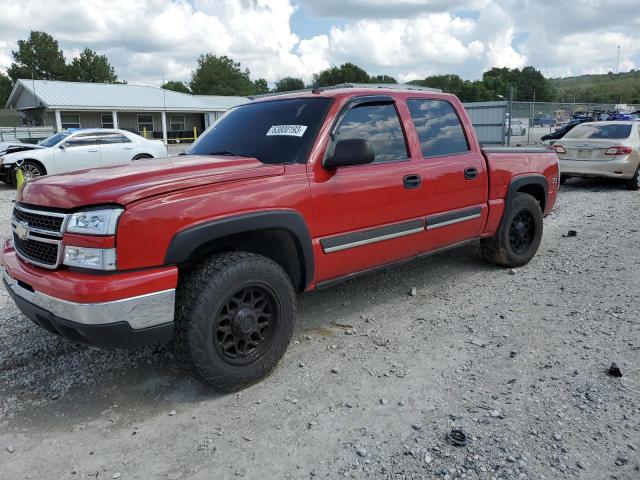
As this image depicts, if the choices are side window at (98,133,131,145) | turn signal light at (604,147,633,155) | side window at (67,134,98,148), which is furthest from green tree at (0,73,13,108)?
turn signal light at (604,147,633,155)

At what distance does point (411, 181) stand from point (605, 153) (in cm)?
857

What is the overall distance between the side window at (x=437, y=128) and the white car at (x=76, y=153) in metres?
10.0

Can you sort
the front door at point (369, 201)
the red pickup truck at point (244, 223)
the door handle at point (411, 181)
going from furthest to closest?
1. the door handle at point (411, 181)
2. the front door at point (369, 201)
3. the red pickup truck at point (244, 223)

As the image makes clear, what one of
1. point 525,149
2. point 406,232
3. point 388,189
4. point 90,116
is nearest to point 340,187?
point 388,189

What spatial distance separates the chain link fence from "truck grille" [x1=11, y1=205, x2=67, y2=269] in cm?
1728

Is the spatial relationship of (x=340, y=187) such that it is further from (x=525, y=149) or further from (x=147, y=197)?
(x=525, y=149)

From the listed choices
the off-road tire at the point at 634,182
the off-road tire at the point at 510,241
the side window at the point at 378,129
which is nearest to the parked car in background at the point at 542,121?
the off-road tire at the point at 634,182

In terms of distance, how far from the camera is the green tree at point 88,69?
2879 inches

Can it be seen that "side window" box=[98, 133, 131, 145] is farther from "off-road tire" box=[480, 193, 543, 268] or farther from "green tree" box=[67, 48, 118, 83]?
"green tree" box=[67, 48, 118, 83]

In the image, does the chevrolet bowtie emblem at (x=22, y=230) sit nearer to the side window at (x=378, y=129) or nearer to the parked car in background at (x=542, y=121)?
the side window at (x=378, y=129)

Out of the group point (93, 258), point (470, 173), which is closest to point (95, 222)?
point (93, 258)

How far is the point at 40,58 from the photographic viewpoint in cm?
7312

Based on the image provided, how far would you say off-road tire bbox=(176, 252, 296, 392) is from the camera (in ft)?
9.68

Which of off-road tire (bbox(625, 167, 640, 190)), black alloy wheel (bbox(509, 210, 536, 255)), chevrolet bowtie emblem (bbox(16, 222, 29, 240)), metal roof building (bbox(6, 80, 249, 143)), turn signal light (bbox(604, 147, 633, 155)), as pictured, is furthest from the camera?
metal roof building (bbox(6, 80, 249, 143))
